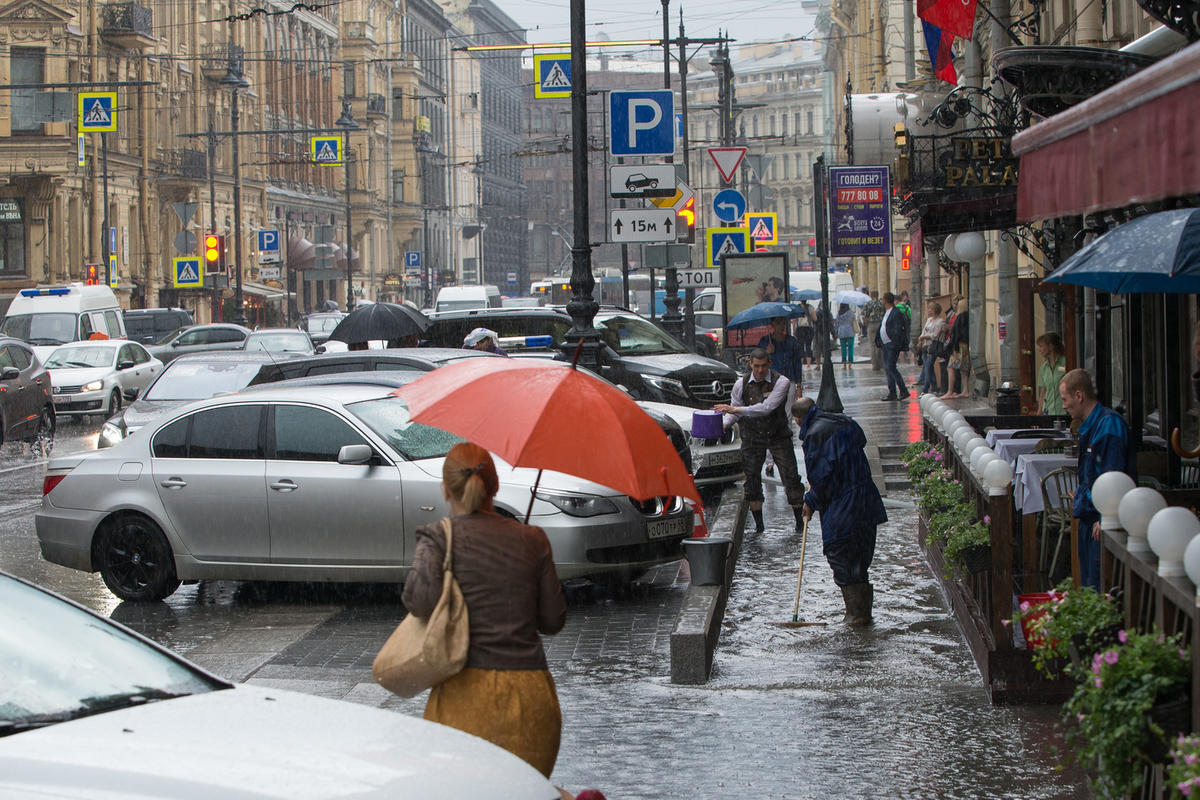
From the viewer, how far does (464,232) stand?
11125cm

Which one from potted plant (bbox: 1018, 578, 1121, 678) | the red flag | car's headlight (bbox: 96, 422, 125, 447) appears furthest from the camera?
car's headlight (bbox: 96, 422, 125, 447)

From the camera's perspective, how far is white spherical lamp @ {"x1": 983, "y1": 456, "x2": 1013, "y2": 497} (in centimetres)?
817

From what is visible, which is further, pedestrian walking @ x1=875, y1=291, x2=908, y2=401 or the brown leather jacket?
pedestrian walking @ x1=875, y1=291, x2=908, y2=401

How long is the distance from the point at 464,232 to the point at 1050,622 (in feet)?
350

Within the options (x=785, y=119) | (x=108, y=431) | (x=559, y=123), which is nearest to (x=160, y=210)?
(x=108, y=431)

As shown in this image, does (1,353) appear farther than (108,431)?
Yes

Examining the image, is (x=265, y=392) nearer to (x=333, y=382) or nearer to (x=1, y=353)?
(x=333, y=382)

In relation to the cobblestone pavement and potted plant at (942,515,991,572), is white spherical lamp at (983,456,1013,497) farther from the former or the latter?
the cobblestone pavement

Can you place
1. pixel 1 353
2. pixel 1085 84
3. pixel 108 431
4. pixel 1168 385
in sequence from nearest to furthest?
pixel 1085 84, pixel 1168 385, pixel 108 431, pixel 1 353

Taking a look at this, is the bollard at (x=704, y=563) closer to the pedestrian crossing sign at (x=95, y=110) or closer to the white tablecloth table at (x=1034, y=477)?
the white tablecloth table at (x=1034, y=477)

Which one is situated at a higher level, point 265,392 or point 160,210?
point 160,210

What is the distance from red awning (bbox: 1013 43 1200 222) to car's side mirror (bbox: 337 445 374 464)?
5.18 m

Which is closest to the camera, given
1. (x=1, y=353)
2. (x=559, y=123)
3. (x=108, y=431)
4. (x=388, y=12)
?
(x=108, y=431)

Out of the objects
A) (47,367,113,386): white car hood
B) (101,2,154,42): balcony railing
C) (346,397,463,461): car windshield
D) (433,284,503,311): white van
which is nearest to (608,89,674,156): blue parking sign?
(346,397,463,461): car windshield
